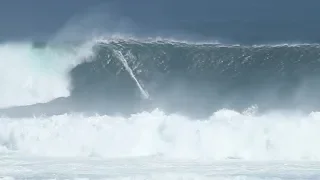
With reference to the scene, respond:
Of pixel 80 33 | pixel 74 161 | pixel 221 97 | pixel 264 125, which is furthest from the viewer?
pixel 80 33

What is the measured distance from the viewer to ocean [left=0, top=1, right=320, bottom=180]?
47.1ft

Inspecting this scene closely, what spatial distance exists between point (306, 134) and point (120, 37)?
16.9ft

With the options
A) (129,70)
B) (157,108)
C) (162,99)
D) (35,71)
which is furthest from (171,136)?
(35,71)

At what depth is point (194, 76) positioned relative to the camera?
59.4 ft

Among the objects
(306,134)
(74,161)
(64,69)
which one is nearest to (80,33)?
(64,69)

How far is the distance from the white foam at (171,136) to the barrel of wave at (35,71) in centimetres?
177

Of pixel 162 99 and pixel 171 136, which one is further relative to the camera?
pixel 162 99

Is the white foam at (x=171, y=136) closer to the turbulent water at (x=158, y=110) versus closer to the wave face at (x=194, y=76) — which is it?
the turbulent water at (x=158, y=110)

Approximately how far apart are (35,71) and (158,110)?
12.4ft

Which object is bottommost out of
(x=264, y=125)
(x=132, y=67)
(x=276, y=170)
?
(x=276, y=170)

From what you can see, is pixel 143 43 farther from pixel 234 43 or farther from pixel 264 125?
pixel 264 125

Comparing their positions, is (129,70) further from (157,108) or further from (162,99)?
(157,108)

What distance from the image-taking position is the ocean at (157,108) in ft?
47.1

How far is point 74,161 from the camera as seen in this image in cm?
1471
